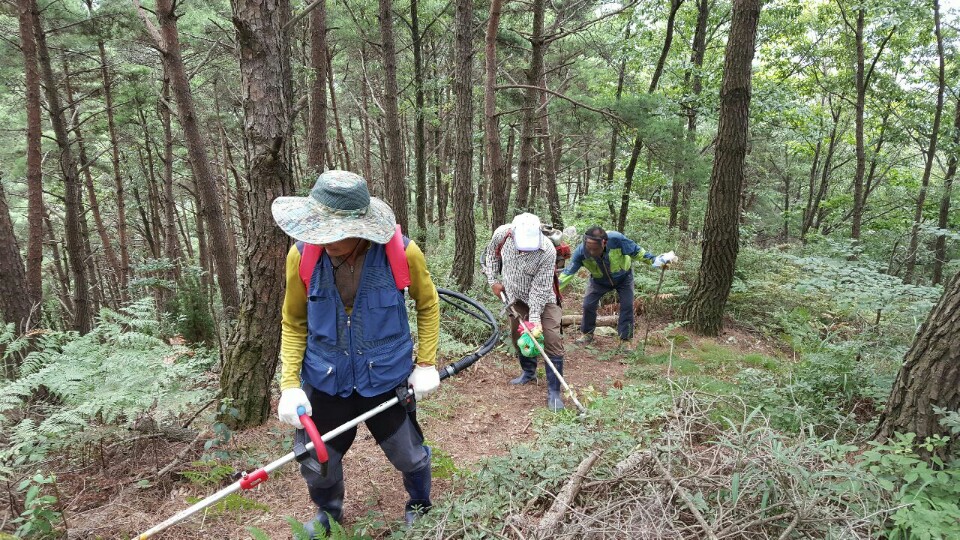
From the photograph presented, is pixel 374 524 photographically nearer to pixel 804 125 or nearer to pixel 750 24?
pixel 750 24

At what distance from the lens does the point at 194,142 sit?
788 centimetres

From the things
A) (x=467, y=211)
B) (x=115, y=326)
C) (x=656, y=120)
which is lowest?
(x=115, y=326)

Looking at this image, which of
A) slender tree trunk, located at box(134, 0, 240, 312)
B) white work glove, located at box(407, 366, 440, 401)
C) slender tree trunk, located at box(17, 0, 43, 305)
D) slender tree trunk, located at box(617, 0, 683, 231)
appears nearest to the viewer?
white work glove, located at box(407, 366, 440, 401)

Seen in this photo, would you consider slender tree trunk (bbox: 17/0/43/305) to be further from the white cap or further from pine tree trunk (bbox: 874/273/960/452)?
pine tree trunk (bbox: 874/273/960/452)

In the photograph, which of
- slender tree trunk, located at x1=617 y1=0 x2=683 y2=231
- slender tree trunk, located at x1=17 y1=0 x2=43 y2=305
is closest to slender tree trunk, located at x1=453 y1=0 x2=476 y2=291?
slender tree trunk, located at x1=617 y1=0 x2=683 y2=231

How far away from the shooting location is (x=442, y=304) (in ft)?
25.5

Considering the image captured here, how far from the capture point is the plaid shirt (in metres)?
5.25

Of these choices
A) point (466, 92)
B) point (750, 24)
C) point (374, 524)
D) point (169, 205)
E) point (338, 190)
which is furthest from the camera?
point (169, 205)

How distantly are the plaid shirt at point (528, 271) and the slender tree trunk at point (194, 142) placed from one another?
4.08 meters

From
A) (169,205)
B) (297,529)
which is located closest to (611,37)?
(169,205)

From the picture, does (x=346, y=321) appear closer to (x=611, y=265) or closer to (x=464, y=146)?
(x=611, y=265)

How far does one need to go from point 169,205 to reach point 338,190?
1292 centimetres

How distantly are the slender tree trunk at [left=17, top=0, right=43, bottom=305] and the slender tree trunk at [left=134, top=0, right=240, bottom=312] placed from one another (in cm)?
182

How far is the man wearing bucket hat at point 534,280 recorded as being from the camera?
507 cm
